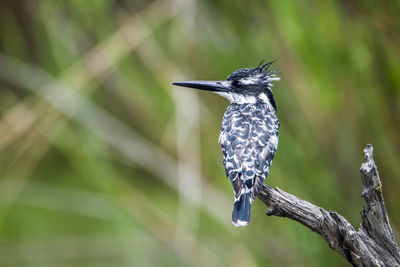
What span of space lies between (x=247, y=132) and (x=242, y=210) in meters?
0.40

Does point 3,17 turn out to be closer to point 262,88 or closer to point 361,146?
point 262,88

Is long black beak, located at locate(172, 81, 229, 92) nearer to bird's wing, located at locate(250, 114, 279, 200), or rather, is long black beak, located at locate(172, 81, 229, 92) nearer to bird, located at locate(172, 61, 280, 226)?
bird, located at locate(172, 61, 280, 226)

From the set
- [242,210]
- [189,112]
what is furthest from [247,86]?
[242,210]

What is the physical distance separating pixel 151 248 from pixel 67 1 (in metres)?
1.68

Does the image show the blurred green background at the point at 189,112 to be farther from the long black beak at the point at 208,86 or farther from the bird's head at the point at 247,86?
the long black beak at the point at 208,86

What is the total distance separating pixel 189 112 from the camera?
2.79 metres

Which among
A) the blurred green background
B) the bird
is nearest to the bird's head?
the bird

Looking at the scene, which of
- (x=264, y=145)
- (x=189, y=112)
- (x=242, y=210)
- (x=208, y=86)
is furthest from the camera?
(x=189, y=112)

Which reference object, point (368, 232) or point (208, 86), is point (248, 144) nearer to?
point (208, 86)

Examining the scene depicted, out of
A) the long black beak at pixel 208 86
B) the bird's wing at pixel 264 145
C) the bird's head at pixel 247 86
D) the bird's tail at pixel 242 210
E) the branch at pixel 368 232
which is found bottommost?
the branch at pixel 368 232

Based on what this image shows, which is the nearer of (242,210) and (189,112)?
(242,210)

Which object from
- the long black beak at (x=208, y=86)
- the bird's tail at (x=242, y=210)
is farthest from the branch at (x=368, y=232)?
the long black beak at (x=208, y=86)

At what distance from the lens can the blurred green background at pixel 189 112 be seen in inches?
89.5

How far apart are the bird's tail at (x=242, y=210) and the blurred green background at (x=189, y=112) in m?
0.74
